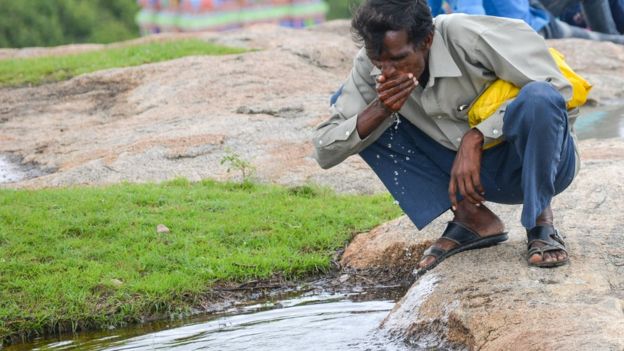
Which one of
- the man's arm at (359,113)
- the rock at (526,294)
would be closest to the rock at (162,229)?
the rock at (526,294)

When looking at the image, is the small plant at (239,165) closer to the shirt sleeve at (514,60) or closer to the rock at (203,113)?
the rock at (203,113)

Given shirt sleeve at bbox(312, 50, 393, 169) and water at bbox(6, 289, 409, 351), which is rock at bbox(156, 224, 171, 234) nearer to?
water at bbox(6, 289, 409, 351)

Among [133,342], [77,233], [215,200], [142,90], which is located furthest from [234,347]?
[142,90]

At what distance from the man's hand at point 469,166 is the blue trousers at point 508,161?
13cm

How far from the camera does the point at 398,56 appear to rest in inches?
172

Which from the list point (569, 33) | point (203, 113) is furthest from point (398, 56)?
point (569, 33)

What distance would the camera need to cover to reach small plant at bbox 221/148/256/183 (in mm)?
7465

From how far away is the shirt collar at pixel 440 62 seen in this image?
4.44 m

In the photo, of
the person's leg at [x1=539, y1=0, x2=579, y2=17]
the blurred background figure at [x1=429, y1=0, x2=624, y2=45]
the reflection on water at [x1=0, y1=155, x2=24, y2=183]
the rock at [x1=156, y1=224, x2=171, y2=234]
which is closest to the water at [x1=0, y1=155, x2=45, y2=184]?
the reflection on water at [x1=0, y1=155, x2=24, y2=183]

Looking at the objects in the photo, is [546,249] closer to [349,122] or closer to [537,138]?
[537,138]

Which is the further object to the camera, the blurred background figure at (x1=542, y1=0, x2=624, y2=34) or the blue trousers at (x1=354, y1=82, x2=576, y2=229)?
the blurred background figure at (x1=542, y1=0, x2=624, y2=34)

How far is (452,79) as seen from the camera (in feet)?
14.8

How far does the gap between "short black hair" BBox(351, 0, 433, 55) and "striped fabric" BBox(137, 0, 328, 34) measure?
16694 millimetres

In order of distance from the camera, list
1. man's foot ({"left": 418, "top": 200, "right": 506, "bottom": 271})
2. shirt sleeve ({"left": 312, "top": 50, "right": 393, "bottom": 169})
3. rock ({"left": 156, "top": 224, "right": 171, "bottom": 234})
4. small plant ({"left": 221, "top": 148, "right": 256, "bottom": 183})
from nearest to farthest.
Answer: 1. shirt sleeve ({"left": 312, "top": 50, "right": 393, "bottom": 169})
2. man's foot ({"left": 418, "top": 200, "right": 506, "bottom": 271})
3. rock ({"left": 156, "top": 224, "right": 171, "bottom": 234})
4. small plant ({"left": 221, "top": 148, "right": 256, "bottom": 183})
